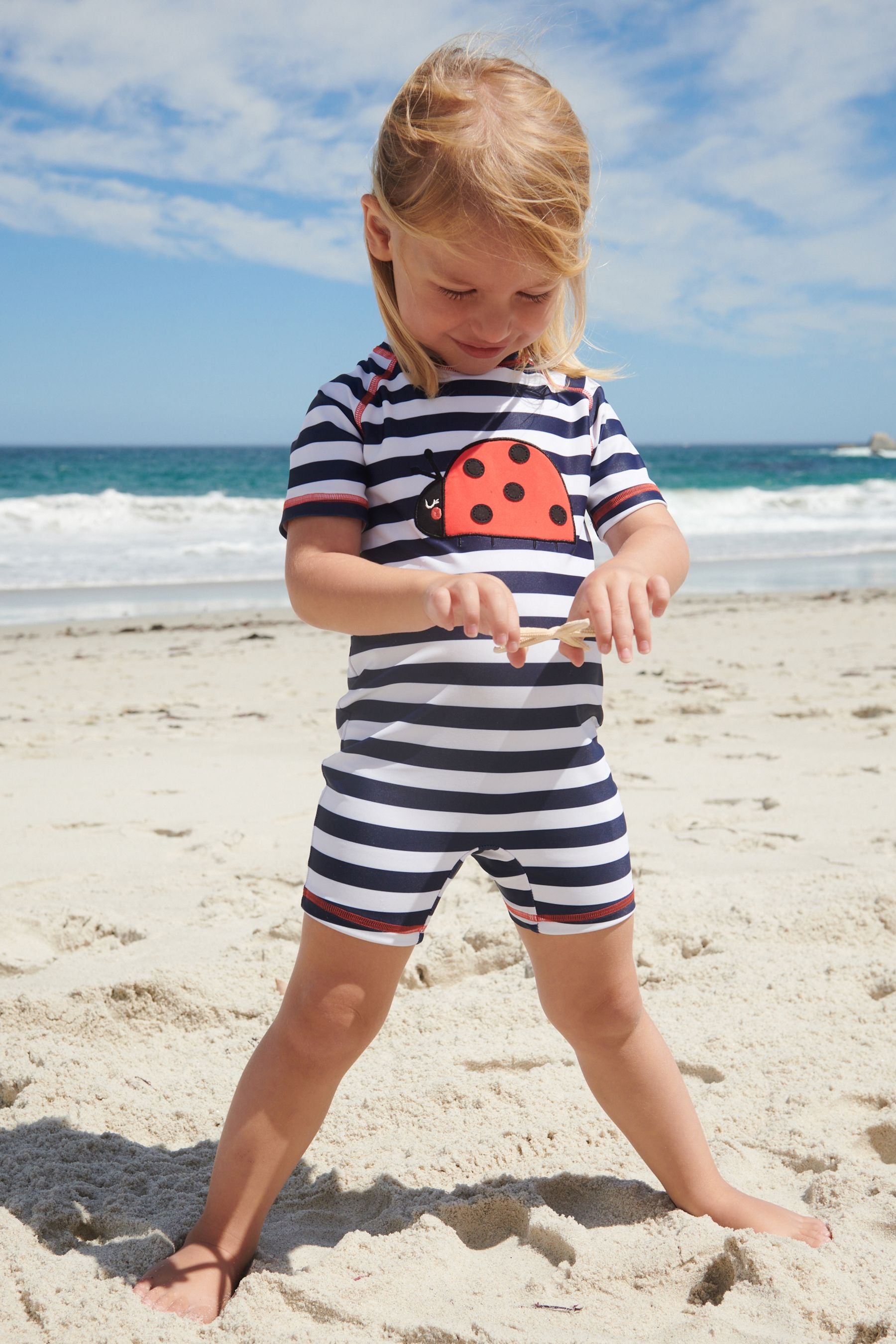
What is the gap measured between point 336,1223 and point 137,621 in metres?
7.34

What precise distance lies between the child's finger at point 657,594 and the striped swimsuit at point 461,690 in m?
0.15

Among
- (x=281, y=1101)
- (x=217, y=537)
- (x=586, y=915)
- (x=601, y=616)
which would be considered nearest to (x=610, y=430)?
(x=601, y=616)

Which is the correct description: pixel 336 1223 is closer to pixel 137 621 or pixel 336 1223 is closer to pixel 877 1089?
pixel 877 1089

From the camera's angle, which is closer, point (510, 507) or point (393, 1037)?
point (510, 507)

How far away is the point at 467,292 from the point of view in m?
1.40

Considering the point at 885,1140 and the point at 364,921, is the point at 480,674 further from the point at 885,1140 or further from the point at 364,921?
the point at 885,1140

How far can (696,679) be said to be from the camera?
5.90m

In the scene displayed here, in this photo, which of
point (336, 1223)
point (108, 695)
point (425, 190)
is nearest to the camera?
point (425, 190)

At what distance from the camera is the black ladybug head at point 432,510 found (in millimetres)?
1438

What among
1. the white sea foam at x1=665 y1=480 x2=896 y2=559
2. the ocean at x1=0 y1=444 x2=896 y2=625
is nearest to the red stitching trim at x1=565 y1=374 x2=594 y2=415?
the ocean at x1=0 y1=444 x2=896 y2=625


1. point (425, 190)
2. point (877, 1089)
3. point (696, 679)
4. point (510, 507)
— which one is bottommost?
point (877, 1089)

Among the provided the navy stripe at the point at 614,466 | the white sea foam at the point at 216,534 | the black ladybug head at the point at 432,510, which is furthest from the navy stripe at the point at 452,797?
the white sea foam at the point at 216,534

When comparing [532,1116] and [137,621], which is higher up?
[137,621]

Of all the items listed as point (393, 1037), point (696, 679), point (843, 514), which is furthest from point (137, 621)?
point (843, 514)
